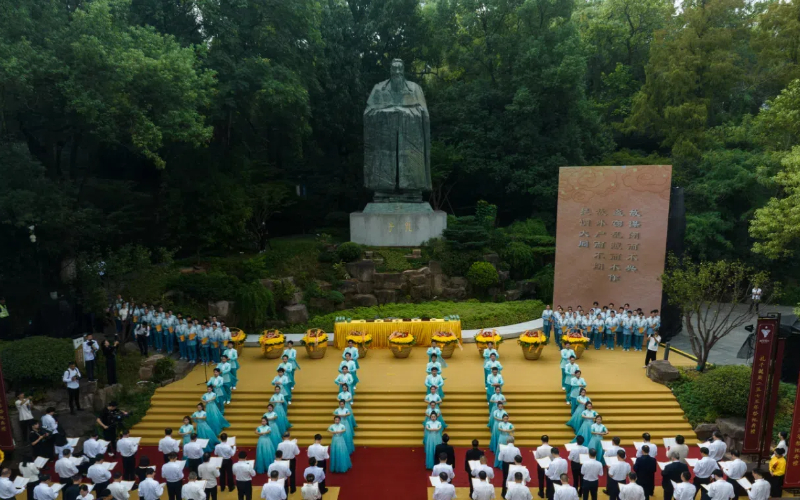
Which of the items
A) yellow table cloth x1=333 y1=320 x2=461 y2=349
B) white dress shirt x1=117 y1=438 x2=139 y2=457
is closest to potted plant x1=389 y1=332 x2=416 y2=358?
yellow table cloth x1=333 y1=320 x2=461 y2=349

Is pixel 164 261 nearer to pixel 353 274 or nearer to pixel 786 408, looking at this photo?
pixel 353 274

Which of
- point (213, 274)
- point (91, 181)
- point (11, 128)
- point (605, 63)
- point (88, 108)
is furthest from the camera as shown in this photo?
point (605, 63)

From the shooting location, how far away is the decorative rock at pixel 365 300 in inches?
804

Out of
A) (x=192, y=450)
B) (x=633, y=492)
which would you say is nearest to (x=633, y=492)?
(x=633, y=492)

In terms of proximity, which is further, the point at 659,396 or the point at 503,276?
the point at 503,276

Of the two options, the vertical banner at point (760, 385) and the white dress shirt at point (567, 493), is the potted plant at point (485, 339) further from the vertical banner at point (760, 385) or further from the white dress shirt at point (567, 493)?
the white dress shirt at point (567, 493)

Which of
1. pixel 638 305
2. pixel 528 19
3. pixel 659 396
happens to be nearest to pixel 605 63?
pixel 528 19

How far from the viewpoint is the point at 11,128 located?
1653 cm

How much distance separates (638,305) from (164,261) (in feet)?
49.8

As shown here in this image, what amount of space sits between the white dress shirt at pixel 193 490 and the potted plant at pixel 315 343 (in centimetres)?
722

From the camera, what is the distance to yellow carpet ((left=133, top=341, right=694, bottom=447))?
39.5 ft

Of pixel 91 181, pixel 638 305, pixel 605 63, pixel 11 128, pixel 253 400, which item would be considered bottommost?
pixel 253 400

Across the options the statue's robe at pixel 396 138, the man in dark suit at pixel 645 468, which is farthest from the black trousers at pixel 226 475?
the statue's robe at pixel 396 138

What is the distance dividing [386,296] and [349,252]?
7.34 feet
